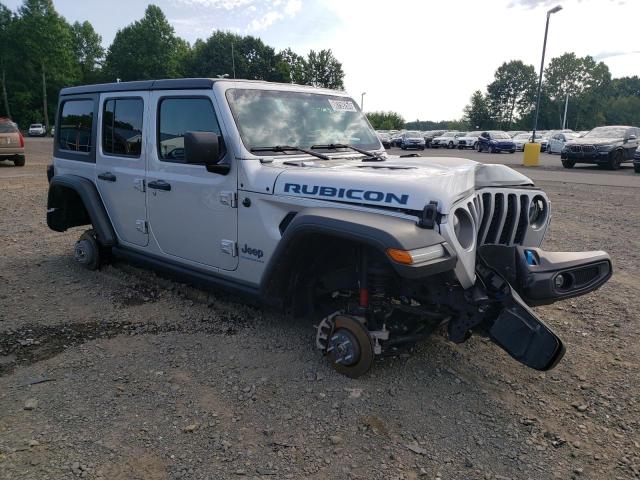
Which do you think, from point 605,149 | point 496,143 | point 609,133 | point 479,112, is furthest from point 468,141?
point 479,112

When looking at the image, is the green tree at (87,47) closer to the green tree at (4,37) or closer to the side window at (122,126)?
the green tree at (4,37)

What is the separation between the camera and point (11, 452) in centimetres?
249

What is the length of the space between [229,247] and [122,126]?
1.84 metres

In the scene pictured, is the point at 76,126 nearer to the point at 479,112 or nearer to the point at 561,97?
the point at 479,112

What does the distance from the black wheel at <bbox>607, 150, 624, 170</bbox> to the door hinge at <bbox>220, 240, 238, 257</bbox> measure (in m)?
18.4

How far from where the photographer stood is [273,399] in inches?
118

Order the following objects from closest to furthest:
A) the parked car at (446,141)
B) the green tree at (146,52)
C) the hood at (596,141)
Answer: the hood at (596,141) < the parked car at (446,141) < the green tree at (146,52)

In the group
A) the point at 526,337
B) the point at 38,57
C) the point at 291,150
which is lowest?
the point at 526,337

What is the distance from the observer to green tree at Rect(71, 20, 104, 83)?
76562 mm

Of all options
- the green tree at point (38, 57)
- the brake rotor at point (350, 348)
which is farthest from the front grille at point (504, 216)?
the green tree at point (38, 57)

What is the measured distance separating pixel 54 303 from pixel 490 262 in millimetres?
3812

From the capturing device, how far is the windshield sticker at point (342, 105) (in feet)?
14.3

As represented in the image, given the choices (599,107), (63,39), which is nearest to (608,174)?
(63,39)

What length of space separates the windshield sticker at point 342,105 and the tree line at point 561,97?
8304cm
